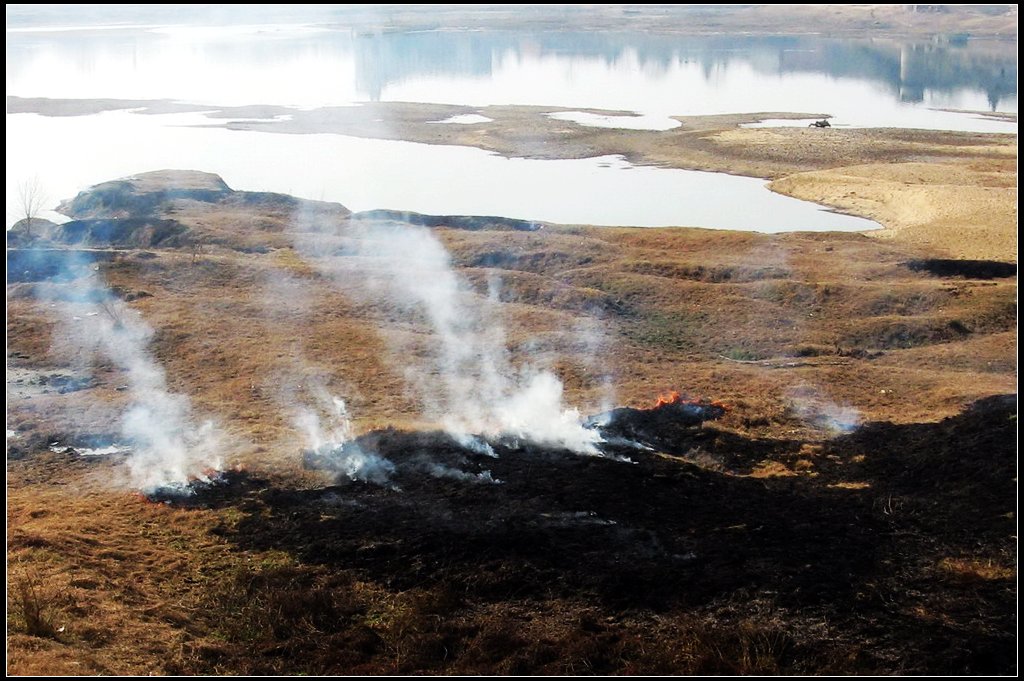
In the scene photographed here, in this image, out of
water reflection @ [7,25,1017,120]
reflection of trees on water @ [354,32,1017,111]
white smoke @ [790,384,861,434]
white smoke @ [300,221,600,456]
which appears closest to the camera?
white smoke @ [300,221,600,456]

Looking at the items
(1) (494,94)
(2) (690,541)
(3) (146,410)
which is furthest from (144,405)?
(1) (494,94)

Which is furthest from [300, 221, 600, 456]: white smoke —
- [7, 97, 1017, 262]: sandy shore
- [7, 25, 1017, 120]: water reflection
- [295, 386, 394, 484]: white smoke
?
[7, 25, 1017, 120]: water reflection

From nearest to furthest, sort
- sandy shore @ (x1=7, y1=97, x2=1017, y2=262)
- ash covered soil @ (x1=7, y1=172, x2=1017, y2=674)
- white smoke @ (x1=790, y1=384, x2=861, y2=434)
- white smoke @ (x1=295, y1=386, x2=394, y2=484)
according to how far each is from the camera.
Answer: ash covered soil @ (x1=7, y1=172, x2=1017, y2=674) → white smoke @ (x1=295, y1=386, x2=394, y2=484) → white smoke @ (x1=790, y1=384, x2=861, y2=434) → sandy shore @ (x1=7, y1=97, x2=1017, y2=262)

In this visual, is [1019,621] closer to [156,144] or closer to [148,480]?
[148,480]

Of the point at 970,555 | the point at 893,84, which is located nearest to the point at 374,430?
the point at 970,555

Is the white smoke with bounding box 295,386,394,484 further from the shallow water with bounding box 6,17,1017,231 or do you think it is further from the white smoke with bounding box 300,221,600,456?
the shallow water with bounding box 6,17,1017,231

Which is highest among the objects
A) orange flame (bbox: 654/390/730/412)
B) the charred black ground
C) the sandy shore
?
the sandy shore

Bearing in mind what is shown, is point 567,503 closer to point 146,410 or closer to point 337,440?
point 337,440

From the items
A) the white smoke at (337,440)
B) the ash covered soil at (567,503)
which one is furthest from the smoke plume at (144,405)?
the white smoke at (337,440)
